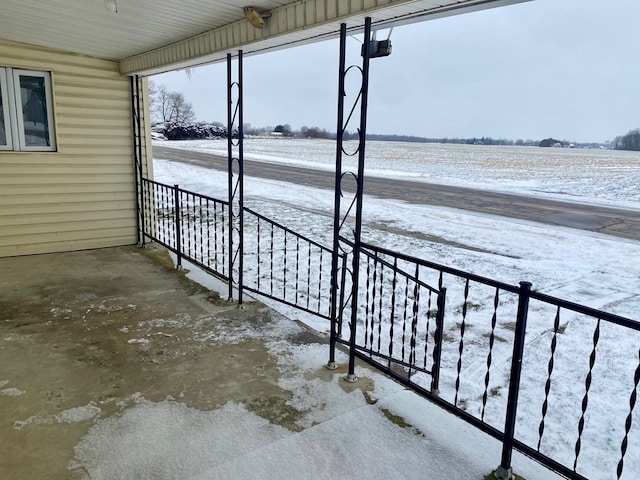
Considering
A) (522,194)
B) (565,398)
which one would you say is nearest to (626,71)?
(522,194)

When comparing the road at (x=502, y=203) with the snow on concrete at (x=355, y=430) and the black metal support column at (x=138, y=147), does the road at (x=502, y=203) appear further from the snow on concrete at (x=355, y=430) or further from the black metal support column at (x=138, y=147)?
the black metal support column at (x=138, y=147)

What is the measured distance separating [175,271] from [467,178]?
1819cm

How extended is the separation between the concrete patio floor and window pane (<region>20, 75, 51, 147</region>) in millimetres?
2469

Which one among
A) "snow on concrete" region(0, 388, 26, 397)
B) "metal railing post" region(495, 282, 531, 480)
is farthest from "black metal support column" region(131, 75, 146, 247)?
"metal railing post" region(495, 282, 531, 480)

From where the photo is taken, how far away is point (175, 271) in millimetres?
5152

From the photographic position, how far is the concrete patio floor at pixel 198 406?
2.08 m

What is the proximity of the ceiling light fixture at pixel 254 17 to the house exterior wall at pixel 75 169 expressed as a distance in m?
3.66

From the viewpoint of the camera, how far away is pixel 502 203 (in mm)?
13672

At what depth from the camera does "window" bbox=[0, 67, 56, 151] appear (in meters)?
5.28

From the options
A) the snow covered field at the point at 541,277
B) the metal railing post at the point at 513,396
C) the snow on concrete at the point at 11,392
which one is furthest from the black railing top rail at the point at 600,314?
the snow on concrete at the point at 11,392

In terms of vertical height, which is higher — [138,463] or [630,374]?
[138,463]

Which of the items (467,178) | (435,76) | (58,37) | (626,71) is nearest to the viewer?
(58,37)

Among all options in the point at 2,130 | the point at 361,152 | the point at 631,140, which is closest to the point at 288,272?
the point at 361,152

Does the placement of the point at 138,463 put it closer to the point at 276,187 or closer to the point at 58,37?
the point at 58,37
